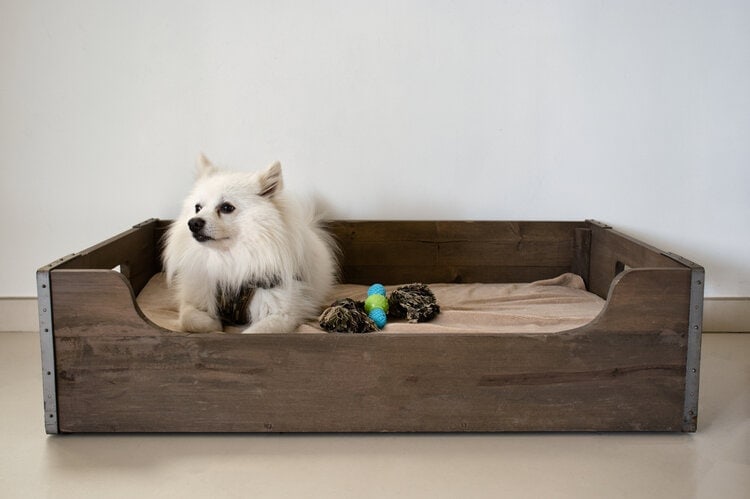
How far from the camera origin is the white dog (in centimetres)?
242

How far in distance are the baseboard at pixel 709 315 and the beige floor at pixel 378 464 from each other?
1082mm

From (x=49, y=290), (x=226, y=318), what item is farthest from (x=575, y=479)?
(x=49, y=290)

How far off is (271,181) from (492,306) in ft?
3.26

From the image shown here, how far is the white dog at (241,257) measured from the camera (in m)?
2.42

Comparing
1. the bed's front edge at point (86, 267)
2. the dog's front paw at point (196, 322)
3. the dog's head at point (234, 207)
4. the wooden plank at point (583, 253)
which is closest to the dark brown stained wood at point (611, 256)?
the wooden plank at point (583, 253)

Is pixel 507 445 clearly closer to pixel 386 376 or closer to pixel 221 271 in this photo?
pixel 386 376

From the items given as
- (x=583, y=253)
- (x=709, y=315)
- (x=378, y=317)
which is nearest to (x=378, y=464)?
(x=378, y=317)

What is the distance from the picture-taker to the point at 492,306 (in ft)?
9.34

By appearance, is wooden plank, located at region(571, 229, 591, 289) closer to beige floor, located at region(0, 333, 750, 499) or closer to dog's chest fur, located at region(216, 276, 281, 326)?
beige floor, located at region(0, 333, 750, 499)

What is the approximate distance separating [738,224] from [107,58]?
291 cm

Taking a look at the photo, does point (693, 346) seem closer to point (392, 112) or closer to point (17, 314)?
point (392, 112)

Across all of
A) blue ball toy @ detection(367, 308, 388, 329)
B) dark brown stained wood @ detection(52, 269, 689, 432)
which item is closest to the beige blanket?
blue ball toy @ detection(367, 308, 388, 329)

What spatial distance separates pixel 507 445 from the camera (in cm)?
213

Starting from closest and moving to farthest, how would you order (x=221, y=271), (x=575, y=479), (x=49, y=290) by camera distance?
(x=575, y=479) < (x=49, y=290) < (x=221, y=271)
